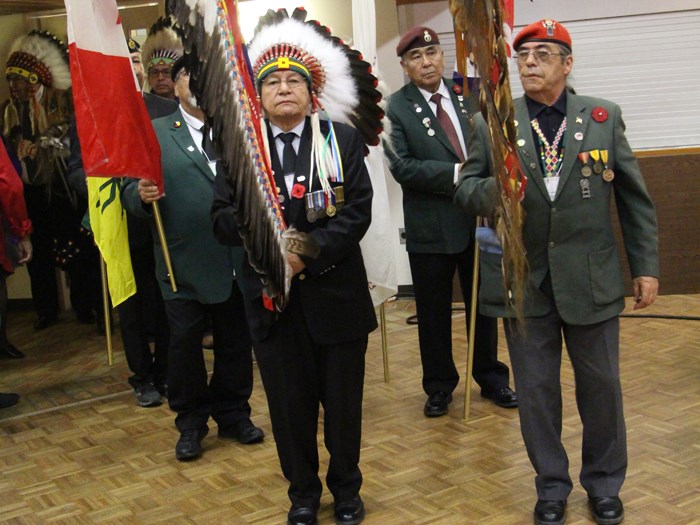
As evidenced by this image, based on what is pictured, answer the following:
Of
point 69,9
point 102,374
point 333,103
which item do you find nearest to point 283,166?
point 333,103

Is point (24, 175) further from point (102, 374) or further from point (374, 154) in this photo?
point (374, 154)

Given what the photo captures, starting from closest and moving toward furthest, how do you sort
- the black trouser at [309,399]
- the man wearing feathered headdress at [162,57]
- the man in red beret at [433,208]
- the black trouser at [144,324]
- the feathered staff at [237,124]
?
the feathered staff at [237,124] < the black trouser at [309,399] < the man in red beret at [433,208] < the black trouser at [144,324] < the man wearing feathered headdress at [162,57]

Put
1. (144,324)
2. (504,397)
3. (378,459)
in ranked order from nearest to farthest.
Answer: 1. (378,459)
2. (504,397)
3. (144,324)

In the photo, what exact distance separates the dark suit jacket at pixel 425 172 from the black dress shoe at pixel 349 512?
1309 mm

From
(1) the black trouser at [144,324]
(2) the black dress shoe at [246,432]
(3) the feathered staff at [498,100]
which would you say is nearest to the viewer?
(3) the feathered staff at [498,100]

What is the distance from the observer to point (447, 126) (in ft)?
14.2

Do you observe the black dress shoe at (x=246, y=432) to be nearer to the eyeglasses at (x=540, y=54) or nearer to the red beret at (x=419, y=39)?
the red beret at (x=419, y=39)

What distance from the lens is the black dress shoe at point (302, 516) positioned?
10.7ft

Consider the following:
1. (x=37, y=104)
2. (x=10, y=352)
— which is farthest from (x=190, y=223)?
(x=10, y=352)

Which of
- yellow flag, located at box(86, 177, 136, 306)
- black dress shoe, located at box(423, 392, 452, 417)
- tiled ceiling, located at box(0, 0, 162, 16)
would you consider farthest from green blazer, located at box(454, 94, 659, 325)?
tiled ceiling, located at box(0, 0, 162, 16)

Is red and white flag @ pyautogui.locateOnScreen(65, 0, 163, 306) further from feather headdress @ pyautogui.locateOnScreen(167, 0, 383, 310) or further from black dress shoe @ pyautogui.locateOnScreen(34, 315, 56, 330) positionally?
black dress shoe @ pyautogui.locateOnScreen(34, 315, 56, 330)

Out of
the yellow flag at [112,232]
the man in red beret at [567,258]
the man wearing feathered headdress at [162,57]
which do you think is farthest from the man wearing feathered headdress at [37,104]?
the man in red beret at [567,258]

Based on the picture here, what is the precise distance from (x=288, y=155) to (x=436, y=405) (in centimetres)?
160

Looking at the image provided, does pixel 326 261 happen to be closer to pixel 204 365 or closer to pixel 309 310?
pixel 309 310
